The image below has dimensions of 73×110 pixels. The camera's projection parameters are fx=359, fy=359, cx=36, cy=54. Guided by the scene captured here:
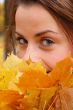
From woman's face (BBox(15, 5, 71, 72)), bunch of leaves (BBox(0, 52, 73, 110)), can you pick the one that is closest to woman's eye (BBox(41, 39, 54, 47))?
woman's face (BBox(15, 5, 71, 72))

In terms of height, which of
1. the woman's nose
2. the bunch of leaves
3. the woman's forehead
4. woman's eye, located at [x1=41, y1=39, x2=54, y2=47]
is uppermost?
the woman's forehead

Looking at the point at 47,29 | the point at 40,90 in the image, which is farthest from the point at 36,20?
the point at 40,90

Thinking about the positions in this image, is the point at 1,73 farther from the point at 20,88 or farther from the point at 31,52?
the point at 31,52

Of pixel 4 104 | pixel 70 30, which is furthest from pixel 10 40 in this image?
pixel 4 104

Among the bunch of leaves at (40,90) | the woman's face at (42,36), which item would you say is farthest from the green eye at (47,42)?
the bunch of leaves at (40,90)

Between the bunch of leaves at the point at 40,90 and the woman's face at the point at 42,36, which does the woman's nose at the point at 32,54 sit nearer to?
the woman's face at the point at 42,36

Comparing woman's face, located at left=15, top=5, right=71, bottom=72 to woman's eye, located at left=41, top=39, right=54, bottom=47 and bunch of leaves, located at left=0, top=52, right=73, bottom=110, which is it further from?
bunch of leaves, located at left=0, top=52, right=73, bottom=110

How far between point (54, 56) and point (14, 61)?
1.20 ft

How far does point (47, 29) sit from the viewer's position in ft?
5.49

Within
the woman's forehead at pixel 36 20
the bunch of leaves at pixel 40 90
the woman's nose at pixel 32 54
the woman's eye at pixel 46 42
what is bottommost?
the bunch of leaves at pixel 40 90

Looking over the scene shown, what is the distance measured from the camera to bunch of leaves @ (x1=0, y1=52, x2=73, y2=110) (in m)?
1.12

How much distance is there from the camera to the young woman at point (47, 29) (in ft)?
5.47

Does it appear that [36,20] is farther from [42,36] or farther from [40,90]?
[40,90]

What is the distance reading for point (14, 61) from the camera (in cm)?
137
